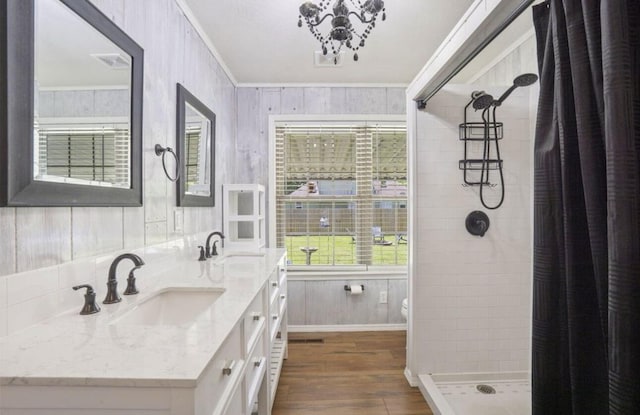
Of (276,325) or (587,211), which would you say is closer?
(587,211)

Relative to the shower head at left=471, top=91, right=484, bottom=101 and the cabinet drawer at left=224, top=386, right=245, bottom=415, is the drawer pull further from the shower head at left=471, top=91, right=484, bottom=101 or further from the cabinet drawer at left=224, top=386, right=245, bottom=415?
the shower head at left=471, top=91, right=484, bottom=101

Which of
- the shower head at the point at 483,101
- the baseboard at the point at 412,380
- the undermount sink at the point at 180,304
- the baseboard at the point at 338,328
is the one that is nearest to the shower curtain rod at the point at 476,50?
the shower head at the point at 483,101

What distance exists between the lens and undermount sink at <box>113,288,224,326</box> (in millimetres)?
1264

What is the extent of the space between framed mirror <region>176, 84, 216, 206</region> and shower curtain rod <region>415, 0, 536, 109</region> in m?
1.53

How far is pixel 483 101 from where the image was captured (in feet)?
6.20

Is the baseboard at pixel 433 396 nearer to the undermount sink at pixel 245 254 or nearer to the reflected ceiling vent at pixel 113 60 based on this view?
the undermount sink at pixel 245 254

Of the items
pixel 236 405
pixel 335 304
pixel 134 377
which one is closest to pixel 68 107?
pixel 134 377

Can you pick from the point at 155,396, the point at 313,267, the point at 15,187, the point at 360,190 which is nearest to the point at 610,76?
the point at 155,396

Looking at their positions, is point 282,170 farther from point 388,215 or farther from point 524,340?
point 524,340

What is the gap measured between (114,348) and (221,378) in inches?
11.3

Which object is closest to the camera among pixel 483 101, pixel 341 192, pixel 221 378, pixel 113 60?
pixel 221 378

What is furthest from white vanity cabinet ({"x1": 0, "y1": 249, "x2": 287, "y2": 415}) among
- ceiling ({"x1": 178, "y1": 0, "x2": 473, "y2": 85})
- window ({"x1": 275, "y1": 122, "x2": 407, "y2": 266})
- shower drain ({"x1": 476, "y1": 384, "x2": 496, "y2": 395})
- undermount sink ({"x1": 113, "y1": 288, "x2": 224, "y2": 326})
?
window ({"x1": 275, "y1": 122, "x2": 407, "y2": 266})

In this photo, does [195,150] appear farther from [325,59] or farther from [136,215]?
[325,59]

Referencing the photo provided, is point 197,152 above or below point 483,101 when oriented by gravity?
below
